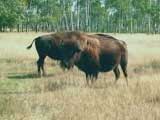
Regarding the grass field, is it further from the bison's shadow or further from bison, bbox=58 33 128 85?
the bison's shadow

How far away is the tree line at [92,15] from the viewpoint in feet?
336

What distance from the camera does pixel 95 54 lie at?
14.8 m

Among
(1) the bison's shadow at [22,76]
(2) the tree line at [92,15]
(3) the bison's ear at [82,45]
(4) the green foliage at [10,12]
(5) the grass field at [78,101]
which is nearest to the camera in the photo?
(5) the grass field at [78,101]

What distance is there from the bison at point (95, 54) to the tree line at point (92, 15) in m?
79.1

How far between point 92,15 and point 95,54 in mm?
104879

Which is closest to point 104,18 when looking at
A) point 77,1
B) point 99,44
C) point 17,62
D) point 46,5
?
point 77,1

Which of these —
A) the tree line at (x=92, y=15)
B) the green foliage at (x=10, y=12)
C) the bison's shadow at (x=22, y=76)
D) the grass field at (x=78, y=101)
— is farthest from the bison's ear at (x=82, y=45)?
the tree line at (x=92, y=15)

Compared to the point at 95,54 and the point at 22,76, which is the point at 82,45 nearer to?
the point at 95,54

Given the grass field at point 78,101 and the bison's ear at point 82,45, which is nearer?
the grass field at point 78,101

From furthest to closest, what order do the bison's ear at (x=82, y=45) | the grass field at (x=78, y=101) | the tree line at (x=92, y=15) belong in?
the tree line at (x=92, y=15) → the bison's ear at (x=82, y=45) → the grass field at (x=78, y=101)

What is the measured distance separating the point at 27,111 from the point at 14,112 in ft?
1.03

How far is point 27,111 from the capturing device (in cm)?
930

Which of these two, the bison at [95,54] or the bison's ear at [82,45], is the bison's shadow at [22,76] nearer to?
the bison at [95,54]

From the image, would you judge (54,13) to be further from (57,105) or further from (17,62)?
(57,105)
